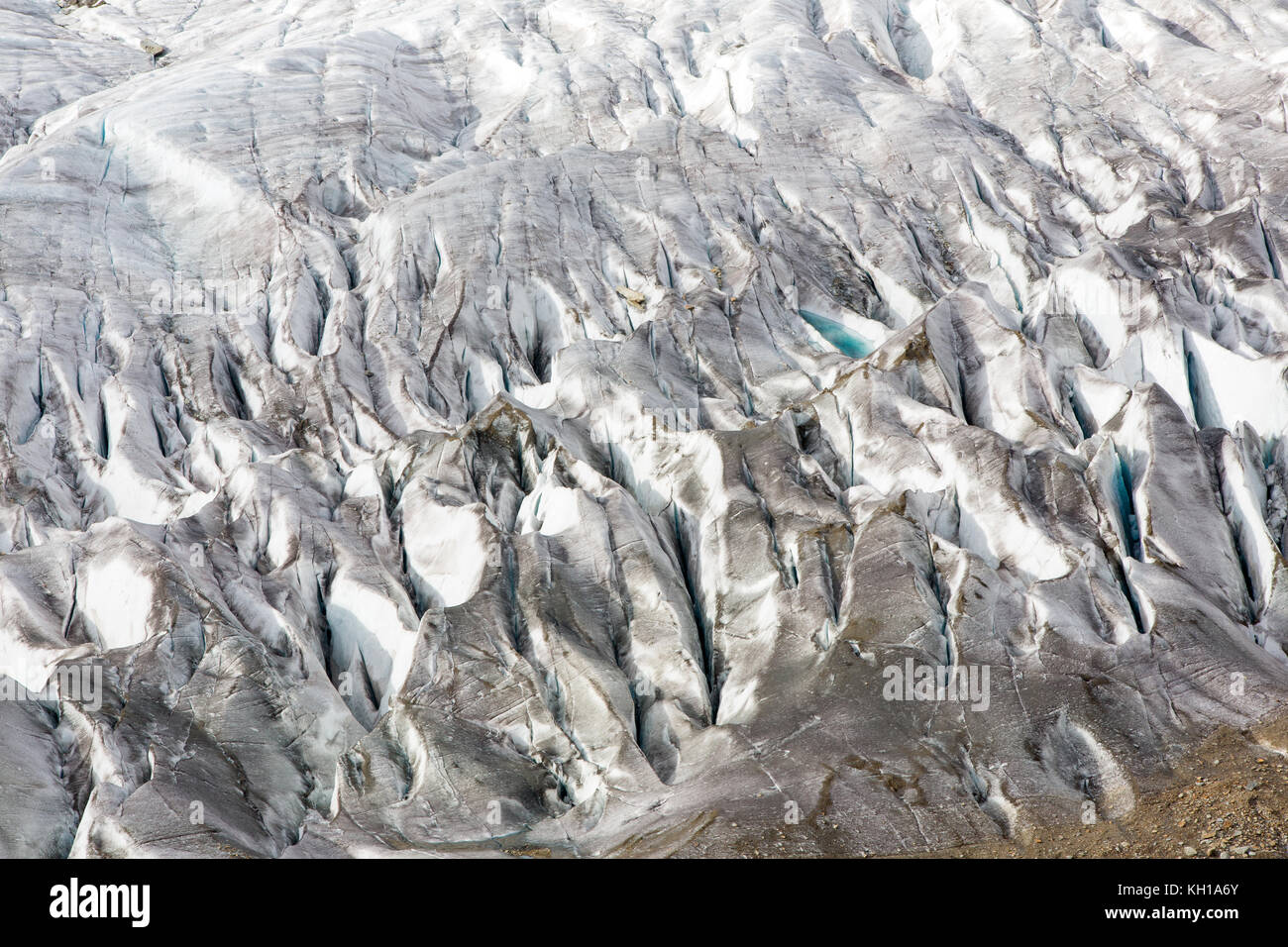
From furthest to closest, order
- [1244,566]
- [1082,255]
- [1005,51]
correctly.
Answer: [1005,51]
[1082,255]
[1244,566]

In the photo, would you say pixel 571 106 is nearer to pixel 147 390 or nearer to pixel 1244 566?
pixel 147 390

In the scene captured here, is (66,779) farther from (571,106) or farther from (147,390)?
(571,106)

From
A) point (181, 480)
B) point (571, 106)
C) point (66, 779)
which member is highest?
point (571, 106)

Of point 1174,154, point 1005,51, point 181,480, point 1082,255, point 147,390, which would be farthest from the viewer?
point 1005,51

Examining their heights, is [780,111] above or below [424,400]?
above

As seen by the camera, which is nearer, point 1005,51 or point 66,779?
point 66,779
